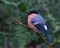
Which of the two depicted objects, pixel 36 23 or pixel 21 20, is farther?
pixel 21 20

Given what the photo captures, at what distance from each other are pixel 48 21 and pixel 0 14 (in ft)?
3.92

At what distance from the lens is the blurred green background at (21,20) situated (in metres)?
5.38

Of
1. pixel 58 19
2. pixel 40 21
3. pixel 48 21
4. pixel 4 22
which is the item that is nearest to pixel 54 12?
pixel 58 19

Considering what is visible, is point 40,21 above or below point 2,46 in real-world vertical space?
above

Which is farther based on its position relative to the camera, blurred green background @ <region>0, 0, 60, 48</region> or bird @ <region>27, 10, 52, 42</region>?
blurred green background @ <region>0, 0, 60, 48</region>

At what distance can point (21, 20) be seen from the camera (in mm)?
5395

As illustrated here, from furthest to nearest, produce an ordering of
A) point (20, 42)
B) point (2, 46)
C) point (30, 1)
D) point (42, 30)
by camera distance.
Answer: point (2, 46) → point (30, 1) → point (20, 42) → point (42, 30)

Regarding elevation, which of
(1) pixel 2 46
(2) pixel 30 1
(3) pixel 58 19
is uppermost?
(2) pixel 30 1

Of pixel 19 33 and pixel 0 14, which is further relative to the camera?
pixel 0 14

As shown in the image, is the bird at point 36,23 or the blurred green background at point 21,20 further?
the blurred green background at point 21,20

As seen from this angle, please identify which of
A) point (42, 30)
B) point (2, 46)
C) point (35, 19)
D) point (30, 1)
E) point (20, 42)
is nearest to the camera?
point (42, 30)

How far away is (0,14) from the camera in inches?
248

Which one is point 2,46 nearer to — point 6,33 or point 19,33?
point 6,33

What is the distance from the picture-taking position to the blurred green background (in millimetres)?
5383
